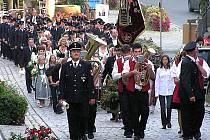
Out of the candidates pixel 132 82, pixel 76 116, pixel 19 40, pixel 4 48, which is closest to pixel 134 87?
pixel 132 82

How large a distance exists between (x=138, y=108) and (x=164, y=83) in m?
1.70

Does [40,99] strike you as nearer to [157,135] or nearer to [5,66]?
[157,135]

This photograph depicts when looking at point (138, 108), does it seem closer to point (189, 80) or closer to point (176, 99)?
point (176, 99)

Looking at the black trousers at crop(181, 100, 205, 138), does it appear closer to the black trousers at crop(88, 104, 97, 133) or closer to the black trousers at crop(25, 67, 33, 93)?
the black trousers at crop(88, 104, 97, 133)

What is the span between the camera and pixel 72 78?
13.6 meters

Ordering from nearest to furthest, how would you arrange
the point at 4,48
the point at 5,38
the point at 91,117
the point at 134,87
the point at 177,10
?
the point at 134,87 → the point at 91,117 → the point at 5,38 → the point at 4,48 → the point at 177,10

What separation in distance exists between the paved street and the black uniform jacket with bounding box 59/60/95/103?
30.3m

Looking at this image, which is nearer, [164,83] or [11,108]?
[11,108]

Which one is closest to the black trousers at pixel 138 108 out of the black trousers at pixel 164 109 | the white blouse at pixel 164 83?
the black trousers at pixel 164 109

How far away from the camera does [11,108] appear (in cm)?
1444

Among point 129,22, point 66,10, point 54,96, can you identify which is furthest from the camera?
point 66,10

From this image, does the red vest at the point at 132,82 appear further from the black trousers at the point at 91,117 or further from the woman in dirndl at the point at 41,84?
the woman in dirndl at the point at 41,84

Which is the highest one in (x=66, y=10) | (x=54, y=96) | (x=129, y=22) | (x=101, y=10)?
(x=129, y=22)

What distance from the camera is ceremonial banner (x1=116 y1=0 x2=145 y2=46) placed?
58.1 ft
